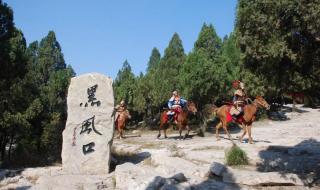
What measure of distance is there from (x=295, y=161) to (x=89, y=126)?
23.1ft

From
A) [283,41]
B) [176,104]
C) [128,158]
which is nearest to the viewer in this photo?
[283,41]

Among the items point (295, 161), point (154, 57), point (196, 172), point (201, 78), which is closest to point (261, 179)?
point (196, 172)

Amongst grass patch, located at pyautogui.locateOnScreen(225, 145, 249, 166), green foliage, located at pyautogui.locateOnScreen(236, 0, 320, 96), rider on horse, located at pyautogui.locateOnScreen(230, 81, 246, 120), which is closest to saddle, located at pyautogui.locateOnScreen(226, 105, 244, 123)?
rider on horse, located at pyautogui.locateOnScreen(230, 81, 246, 120)

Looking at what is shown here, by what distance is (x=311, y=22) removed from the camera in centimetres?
962

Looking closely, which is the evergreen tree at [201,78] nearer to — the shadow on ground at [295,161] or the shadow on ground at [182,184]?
the shadow on ground at [295,161]

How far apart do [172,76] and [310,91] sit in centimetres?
2375

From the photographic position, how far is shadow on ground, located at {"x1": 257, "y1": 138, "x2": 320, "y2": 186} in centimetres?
1190

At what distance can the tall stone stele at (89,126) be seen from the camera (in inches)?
541

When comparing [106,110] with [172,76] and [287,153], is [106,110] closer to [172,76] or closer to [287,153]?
[287,153]

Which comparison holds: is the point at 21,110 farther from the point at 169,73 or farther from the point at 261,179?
the point at 169,73

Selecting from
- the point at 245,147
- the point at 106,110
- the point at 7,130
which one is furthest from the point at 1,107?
the point at 245,147

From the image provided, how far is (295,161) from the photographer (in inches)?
540

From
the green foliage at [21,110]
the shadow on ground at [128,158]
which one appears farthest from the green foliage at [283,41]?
the green foliage at [21,110]

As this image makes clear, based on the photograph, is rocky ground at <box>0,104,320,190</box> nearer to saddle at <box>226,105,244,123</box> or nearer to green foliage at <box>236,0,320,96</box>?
saddle at <box>226,105,244,123</box>
